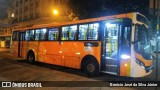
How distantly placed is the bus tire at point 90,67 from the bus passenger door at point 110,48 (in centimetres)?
42

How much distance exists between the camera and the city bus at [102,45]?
1009cm

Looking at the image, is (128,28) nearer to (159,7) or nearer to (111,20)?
(111,20)

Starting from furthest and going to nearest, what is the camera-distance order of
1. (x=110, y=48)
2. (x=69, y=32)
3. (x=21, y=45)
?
(x=21, y=45) → (x=69, y=32) → (x=110, y=48)

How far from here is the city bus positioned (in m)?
Answer: 10.1

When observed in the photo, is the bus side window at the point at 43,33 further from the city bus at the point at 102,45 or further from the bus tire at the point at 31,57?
the bus tire at the point at 31,57

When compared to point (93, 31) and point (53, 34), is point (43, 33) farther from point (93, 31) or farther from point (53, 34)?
point (93, 31)

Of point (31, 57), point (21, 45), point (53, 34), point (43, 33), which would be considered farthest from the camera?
point (21, 45)

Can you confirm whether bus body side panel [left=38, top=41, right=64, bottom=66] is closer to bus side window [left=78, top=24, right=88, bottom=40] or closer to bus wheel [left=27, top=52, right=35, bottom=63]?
bus wheel [left=27, top=52, right=35, bottom=63]

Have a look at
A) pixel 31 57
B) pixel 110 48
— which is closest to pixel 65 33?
pixel 110 48

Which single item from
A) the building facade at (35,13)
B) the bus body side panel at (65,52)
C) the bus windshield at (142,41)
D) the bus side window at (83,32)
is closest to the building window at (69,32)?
the bus body side panel at (65,52)

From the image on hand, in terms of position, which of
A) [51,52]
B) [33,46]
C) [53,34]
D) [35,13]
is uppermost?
[35,13]

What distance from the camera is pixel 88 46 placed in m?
12.1

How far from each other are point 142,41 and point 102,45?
6.73ft

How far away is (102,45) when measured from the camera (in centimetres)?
1139
